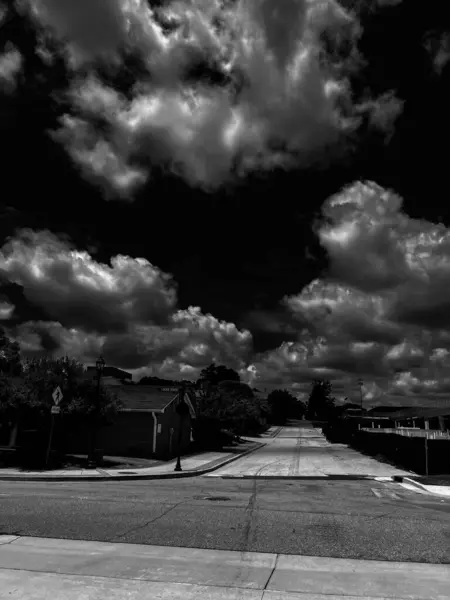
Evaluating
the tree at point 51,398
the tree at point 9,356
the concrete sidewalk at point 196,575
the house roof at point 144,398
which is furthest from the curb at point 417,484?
the tree at point 9,356

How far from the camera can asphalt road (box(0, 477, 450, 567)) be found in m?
7.92

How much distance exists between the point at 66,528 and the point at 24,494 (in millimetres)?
Answer: 5287

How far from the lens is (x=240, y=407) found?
174 feet

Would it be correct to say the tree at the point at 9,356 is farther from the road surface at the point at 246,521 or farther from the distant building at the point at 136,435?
the road surface at the point at 246,521

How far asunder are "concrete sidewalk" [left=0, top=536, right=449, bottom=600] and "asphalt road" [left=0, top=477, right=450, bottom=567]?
49 cm

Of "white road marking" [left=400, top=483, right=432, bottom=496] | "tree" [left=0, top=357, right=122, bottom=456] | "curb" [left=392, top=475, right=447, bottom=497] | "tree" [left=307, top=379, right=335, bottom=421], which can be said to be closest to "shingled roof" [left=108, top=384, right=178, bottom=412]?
"tree" [left=0, top=357, right=122, bottom=456]

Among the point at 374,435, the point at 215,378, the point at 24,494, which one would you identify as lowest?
the point at 24,494

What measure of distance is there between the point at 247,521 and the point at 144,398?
25545 mm

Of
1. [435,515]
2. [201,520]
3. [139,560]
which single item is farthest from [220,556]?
[435,515]

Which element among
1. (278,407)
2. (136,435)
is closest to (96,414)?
(136,435)

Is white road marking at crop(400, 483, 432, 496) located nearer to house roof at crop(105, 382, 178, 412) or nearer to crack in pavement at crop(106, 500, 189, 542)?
crack in pavement at crop(106, 500, 189, 542)

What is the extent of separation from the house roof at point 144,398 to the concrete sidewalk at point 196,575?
23080mm

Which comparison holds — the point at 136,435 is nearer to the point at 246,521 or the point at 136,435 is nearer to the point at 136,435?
the point at 136,435

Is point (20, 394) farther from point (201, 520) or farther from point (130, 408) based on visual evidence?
point (201, 520)
